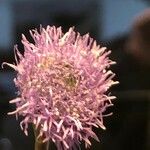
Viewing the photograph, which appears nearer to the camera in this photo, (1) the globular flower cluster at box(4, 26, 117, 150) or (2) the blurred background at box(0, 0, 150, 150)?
(1) the globular flower cluster at box(4, 26, 117, 150)

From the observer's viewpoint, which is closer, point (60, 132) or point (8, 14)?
point (60, 132)

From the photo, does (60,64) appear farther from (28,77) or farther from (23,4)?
(23,4)

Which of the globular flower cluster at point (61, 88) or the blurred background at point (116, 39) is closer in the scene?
the globular flower cluster at point (61, 88)

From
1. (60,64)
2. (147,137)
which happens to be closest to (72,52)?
(60,64)

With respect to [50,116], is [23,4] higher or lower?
higher

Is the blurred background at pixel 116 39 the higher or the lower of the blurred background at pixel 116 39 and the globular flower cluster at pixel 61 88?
the higher
